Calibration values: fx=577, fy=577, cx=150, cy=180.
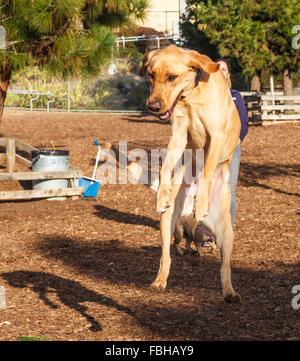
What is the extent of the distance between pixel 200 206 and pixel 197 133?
1.87 feet

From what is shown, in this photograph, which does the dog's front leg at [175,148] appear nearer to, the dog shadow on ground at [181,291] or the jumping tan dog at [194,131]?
the jumping tan dog at [194,131]

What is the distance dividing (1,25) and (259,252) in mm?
5503

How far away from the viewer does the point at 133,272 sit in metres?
6.45

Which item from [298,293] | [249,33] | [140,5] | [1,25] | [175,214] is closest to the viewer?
[175,214]

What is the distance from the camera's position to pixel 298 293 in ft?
18.4

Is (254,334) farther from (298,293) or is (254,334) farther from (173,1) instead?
(173,1)

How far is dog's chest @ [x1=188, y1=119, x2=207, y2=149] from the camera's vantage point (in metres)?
4.12

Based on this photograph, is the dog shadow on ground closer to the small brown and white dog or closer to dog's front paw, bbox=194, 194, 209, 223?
the small brown and white dog

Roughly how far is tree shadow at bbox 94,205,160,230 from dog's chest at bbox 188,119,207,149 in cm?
453

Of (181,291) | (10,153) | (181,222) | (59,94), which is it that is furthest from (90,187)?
(59,94)

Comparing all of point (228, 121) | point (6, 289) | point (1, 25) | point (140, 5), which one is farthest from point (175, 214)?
point (140, 5)

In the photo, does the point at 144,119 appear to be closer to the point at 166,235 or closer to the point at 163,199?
the point at 166,235

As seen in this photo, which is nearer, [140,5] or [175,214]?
[175,214]

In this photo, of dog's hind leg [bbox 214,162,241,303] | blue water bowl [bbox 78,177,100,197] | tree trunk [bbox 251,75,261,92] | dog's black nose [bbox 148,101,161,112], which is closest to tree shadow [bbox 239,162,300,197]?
blue water bowl [bbox 78,177,100,197]
